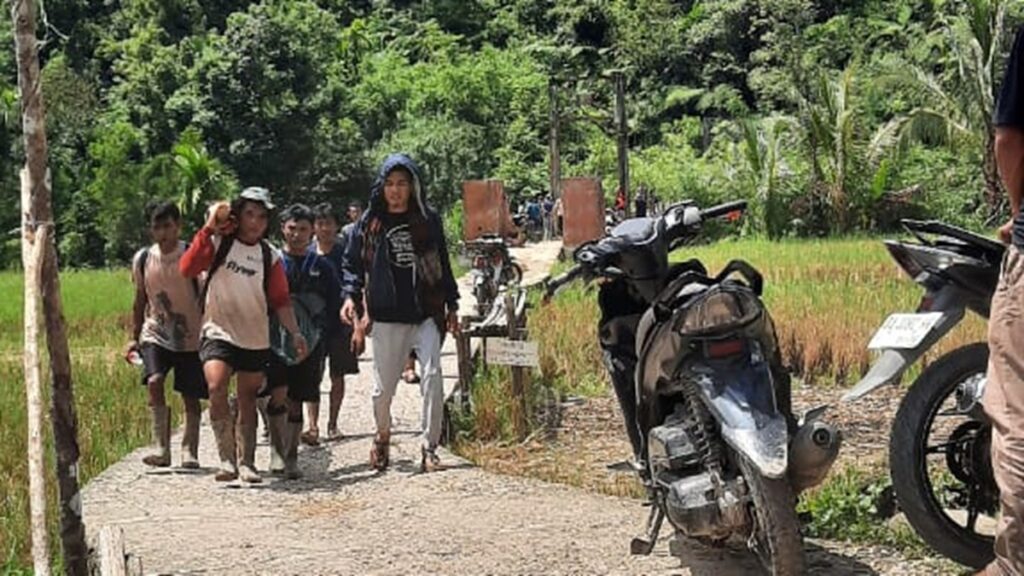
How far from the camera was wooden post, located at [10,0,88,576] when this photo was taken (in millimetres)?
3883

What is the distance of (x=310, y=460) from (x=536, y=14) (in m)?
46.5

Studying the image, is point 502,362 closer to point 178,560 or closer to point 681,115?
point 178,560

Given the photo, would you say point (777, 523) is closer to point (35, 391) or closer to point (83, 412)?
point (35, 391)

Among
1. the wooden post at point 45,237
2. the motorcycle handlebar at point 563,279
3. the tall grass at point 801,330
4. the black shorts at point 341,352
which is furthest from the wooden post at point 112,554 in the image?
the black shorts at point 341,352

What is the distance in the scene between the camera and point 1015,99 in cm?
281

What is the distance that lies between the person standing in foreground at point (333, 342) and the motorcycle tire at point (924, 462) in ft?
12.5

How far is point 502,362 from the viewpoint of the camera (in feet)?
21.9

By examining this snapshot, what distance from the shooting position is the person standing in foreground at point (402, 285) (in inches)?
242

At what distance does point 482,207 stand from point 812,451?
13560 mm

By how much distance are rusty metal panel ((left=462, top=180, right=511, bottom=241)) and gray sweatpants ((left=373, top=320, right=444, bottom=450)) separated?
10.6m

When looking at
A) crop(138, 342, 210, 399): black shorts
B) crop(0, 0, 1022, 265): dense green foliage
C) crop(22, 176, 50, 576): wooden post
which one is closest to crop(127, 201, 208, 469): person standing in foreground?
crop(138, 342, 210, 399): black shorts

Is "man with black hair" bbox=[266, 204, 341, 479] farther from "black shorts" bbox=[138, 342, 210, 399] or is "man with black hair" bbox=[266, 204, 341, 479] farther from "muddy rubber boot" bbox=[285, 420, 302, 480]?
"black shorts" bbox=[138, 342, 210, 399]

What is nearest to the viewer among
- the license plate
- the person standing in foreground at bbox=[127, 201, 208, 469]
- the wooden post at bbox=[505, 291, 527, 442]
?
the license plate

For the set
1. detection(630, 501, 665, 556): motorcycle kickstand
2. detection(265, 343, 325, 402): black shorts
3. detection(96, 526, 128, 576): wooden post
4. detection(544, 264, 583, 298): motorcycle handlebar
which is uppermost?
detection(544, 264, 583, 298): motorcycle handlebar
